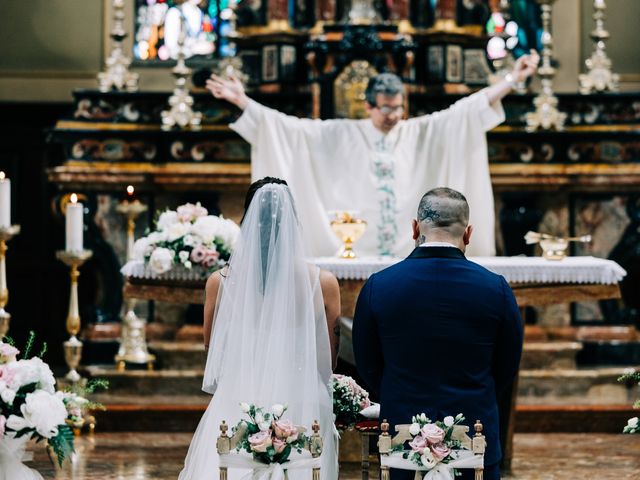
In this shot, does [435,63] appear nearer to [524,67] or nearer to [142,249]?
[524,67]

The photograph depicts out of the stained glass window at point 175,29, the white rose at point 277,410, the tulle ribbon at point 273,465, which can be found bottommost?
the tulle ribbon at point 273,465

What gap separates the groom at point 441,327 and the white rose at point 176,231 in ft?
12.7

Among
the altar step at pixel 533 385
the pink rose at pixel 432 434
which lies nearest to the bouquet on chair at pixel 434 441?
the pink rose at pixel 432 434

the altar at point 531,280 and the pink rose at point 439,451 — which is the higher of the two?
the altar at point 531,280

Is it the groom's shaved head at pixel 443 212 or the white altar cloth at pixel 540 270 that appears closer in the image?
the groom's shaved head at pixel 443 212

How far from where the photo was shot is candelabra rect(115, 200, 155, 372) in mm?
10891

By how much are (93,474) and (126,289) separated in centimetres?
136

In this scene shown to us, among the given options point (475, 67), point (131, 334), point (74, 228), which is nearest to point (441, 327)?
point (74, 228)

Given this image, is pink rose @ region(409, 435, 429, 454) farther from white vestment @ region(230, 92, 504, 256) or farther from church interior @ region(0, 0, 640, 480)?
white vestment @ region(230, 92, 504, 256)

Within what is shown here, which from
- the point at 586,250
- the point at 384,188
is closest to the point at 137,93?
the point at 384,188

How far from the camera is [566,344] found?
1124 centimetres

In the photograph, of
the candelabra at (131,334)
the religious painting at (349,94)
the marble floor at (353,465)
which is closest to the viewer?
the marble floor at (353,465)

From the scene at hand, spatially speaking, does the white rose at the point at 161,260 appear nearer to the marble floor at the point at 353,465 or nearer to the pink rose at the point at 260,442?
the marble floor at the point at 353,465

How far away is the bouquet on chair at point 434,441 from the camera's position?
509 centimetres
